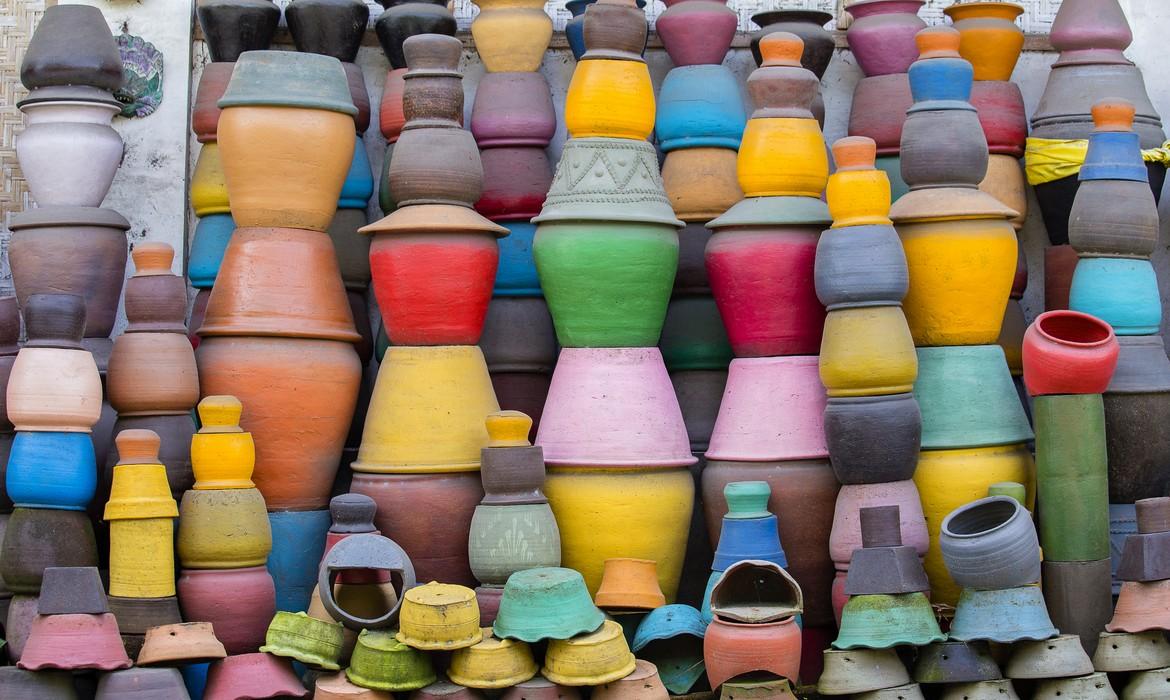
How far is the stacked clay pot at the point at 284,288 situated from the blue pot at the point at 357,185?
1.38ft

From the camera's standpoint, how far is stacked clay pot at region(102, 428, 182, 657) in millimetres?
3967

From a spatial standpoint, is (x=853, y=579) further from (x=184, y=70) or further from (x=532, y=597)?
(x=184, y=70)

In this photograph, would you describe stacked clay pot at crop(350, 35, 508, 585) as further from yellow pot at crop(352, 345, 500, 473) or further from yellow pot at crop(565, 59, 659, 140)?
yellow pot at crop(565, 59, 659, 140)

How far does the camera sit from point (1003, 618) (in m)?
3.79

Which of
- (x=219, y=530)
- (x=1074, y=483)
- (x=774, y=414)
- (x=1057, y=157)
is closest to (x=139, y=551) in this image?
(x=219, y=530)

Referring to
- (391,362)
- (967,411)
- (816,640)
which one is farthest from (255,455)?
(967,411)

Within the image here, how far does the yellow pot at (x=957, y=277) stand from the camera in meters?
4.36

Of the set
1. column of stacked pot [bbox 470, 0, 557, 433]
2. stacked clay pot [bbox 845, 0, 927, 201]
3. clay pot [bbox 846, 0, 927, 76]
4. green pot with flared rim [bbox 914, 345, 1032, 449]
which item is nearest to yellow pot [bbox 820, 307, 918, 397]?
green pot with flared rim [bbox 914, 345, 1032, 449]

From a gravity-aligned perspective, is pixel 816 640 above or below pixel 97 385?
below

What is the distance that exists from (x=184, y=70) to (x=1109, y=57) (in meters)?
2.95

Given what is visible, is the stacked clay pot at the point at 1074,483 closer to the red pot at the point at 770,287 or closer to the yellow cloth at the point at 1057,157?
the red pot at the point at 770,287

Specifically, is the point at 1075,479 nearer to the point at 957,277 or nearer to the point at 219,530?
the point at 957,277

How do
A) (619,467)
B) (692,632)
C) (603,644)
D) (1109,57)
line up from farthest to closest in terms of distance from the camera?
(1109,57) < (619,467) < (692,632) < (603,644)

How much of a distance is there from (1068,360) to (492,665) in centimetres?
167
